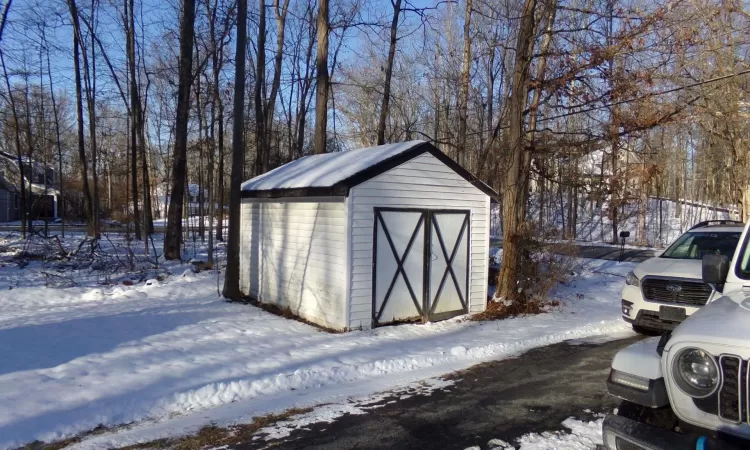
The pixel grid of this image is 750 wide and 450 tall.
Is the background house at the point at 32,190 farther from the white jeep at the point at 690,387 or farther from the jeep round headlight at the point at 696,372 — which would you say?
the jeep round headlight at the point at 696,372

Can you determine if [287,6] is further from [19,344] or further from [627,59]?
[19,344]

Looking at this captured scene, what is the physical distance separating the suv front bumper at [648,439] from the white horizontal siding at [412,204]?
6.38 metres

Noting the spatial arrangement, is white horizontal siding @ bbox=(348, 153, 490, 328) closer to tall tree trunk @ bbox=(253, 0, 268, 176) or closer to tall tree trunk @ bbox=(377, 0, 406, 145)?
tall tree trunk @ bbox=(377, 0, 406, 145)

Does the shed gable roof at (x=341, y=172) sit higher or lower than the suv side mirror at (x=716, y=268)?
higher

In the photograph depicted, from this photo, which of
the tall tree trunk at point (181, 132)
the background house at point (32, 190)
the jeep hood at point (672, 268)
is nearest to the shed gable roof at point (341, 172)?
the jeep hood at point (672, 268)

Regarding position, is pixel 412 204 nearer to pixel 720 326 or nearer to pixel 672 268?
pixel 672 268

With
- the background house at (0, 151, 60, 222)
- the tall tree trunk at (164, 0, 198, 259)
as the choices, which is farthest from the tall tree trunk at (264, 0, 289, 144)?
the background house at (0, 151, 60, 222)

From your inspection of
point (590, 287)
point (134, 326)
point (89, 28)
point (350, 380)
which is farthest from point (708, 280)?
point (89, 28)

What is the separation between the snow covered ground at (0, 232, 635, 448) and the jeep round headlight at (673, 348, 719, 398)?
3.93 meters

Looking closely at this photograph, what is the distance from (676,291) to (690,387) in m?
5.86

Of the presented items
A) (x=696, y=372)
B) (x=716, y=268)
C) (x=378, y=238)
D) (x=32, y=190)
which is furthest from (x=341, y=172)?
(x=32, y=190)

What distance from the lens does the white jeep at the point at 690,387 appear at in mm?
2572


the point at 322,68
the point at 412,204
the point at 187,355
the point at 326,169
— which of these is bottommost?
the point at 187,355

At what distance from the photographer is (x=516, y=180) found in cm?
1176
